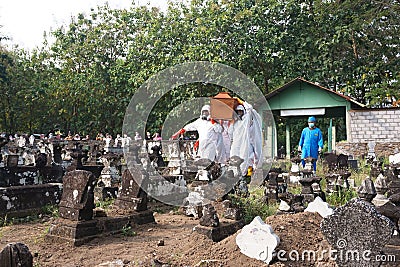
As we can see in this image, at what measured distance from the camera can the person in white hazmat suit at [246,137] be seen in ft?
36.1

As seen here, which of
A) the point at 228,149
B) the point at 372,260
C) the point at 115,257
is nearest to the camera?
the point at 372,260

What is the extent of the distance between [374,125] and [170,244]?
13257 mm

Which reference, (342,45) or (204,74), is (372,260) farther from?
(342,45)

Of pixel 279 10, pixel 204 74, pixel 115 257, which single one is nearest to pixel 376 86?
pixel 279 10

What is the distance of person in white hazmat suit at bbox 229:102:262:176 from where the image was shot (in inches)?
434

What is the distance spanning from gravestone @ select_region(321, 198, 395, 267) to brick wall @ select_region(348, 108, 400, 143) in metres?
14.2

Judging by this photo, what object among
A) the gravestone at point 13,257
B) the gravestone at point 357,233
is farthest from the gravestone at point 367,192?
the gravestone at point 13,257

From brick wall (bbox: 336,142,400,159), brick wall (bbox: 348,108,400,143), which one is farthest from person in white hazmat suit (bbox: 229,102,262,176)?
brick wall (bbox: 348,108,400,143)

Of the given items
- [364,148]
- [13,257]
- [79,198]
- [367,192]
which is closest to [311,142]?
[364,148]

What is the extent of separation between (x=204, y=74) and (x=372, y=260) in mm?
17345

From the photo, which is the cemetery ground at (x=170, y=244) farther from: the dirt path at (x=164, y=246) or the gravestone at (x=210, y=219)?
the gravestone at (x=210, y=219)

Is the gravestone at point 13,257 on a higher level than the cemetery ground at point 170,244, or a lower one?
higher

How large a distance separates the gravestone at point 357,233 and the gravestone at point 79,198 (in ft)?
11.7

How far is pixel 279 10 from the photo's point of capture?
2084 cm
